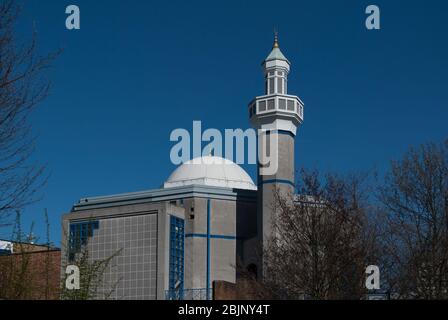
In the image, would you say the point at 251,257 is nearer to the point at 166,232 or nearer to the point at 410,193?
the point at 166,232

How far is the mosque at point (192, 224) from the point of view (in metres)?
46.0

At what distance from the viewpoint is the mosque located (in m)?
46.0

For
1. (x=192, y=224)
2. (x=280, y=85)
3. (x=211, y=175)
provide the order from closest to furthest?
1. (x=192, y=224)
2. (x=280, y=85)
3. (x=211, y=175)

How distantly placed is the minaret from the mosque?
61mm

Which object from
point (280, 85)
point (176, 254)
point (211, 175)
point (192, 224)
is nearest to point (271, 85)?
point (280, 85)

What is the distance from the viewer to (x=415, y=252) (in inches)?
1093

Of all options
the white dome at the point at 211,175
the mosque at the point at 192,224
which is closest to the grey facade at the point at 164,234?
the mosque at the point at 192,224

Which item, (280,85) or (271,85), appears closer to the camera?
(280,85)

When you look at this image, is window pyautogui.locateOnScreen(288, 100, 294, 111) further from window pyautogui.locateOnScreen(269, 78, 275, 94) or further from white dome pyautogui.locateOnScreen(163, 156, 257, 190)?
white dome pyautogui.locateOnScreen(163, 156, 257, 190)

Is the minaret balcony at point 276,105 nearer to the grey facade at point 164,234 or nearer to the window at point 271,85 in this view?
the window at point 271,85

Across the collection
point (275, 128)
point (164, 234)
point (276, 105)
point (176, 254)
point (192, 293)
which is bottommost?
point (192, 293)

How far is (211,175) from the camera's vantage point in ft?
180

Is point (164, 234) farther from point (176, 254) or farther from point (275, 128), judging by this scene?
point (275, 128)

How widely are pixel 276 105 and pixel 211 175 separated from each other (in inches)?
337
